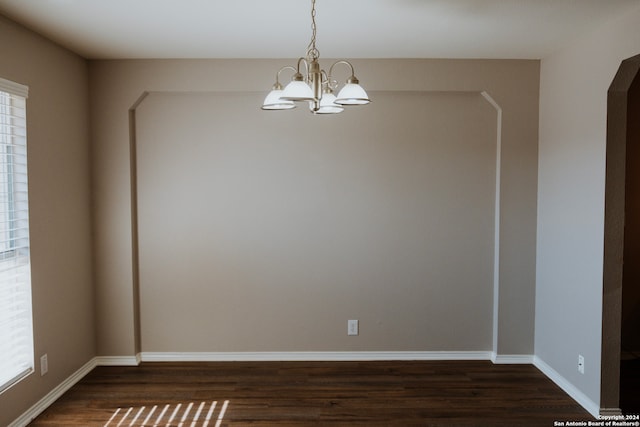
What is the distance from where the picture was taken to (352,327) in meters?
4.12

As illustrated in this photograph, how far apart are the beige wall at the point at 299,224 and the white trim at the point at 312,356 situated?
0.05 metres

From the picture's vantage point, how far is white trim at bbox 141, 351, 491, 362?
13.5ft

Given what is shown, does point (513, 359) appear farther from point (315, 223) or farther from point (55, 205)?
point (55, 205)

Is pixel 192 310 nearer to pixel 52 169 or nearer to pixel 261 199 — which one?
pixel 261 199

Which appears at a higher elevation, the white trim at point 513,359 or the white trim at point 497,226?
the white trim at point 497,226

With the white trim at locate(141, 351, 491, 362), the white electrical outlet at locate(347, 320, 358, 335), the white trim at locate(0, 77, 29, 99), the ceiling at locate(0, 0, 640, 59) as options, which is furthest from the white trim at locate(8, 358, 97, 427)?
the ceiling at locate(0, 0, 640, 59)

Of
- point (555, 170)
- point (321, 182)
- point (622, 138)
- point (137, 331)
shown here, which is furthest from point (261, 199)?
point (622, 138)

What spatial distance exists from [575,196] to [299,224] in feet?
6.80

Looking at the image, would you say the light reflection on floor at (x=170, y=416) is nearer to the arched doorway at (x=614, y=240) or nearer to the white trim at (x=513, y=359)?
the white trim at (x=513, y=359)

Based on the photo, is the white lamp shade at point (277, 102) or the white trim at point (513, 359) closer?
the white lamp shade at point (277, 102)

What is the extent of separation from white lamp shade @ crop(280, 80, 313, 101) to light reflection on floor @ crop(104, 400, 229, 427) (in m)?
2.17

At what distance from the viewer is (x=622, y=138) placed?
3.07 m

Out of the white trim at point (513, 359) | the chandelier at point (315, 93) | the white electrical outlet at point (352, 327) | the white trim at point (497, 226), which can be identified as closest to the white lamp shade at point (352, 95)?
the chandelier at point (315, 93)

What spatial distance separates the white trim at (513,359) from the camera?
4059 mm
